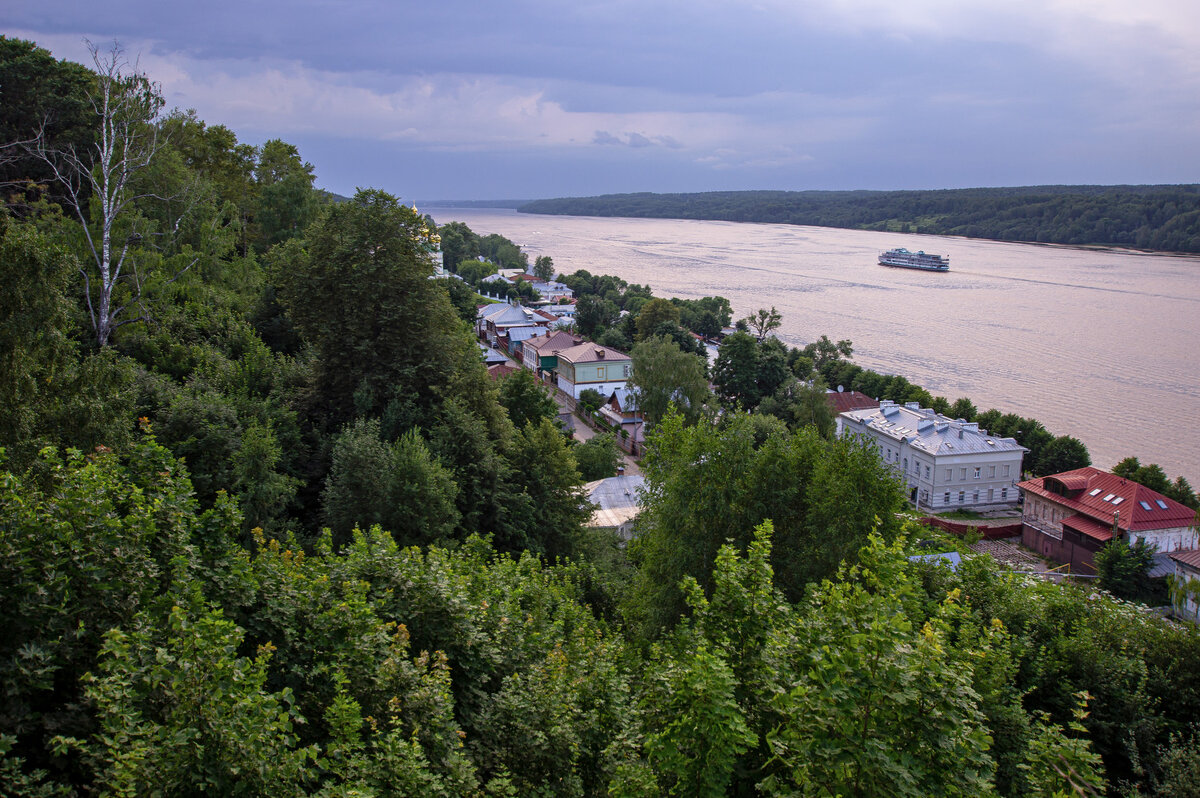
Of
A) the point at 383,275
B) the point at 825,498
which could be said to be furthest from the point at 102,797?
the point at 383,275

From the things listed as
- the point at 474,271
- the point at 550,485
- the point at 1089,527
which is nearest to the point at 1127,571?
the point at 1089,527

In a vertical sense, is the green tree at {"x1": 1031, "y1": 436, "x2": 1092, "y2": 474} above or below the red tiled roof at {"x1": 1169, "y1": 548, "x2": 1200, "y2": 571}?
above

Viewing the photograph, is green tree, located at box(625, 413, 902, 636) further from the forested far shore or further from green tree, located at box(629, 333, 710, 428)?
the forested far shore

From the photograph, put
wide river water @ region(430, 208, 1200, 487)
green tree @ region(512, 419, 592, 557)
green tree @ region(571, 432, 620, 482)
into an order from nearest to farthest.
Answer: green tree @ region(512, 419, 592, 557) < green tree @ region(571, 432, 620, 482) < wide river water @ region(430, 208, 1200, 487)

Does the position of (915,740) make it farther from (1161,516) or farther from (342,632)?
(1161,516)

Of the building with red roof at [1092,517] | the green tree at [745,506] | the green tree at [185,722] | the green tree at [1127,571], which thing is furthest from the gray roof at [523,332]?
the green tree at [185,722]

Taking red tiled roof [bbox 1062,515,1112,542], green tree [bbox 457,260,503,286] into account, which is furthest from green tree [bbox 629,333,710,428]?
green tree [bbox 457,260,503,286]
